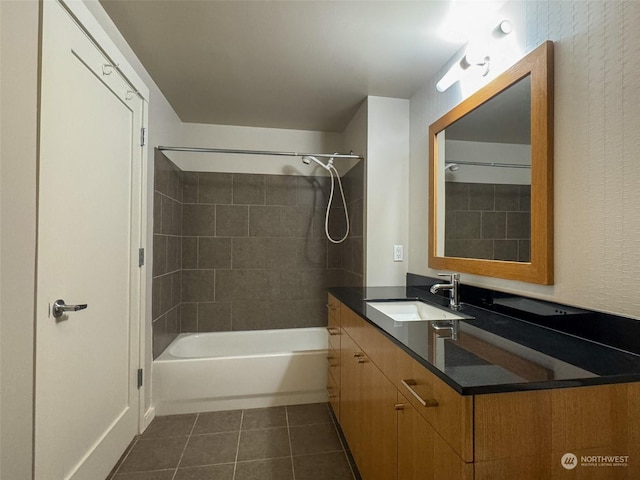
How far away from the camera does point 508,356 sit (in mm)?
885

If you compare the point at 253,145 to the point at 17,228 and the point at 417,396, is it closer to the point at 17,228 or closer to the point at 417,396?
the point at 17,228

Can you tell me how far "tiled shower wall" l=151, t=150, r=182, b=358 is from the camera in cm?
218

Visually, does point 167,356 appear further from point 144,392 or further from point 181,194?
point 181,194

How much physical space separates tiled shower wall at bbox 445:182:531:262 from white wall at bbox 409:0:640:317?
5.7 inches

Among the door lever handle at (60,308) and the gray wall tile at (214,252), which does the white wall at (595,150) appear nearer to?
the door lever handle at (60,308)

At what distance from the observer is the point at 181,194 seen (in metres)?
2.81

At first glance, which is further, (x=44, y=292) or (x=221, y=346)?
(x=221, y=346)

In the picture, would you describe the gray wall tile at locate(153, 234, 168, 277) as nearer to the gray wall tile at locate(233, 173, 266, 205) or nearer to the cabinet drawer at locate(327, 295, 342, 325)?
the gray wall tile at locate(233, 173, 266, 205)

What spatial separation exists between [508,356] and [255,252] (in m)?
2.42

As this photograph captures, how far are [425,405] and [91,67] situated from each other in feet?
6.08

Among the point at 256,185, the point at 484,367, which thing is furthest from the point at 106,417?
the point at 256,185

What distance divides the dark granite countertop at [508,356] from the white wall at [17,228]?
122 cm

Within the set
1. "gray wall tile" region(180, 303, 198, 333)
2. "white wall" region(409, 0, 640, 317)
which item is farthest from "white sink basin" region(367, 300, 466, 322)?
"gray wall tile" region(180, 303, 198, 333)

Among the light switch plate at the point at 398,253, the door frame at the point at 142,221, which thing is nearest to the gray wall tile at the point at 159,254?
the door frame at the point at 142,221
